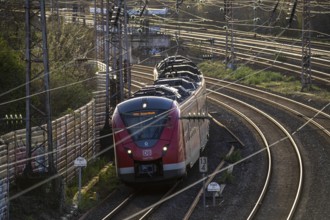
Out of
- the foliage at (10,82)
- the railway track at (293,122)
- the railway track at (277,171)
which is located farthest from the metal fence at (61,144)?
the railway track at (293,122)

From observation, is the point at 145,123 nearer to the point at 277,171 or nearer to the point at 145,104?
the point at 145,104

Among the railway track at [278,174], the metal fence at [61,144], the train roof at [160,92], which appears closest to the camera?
the metal fence at [61,144]

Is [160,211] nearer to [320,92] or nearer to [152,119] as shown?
[152,119]

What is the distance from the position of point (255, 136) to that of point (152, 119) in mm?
8936

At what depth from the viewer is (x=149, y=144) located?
62.2ft

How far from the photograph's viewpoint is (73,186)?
2095cm

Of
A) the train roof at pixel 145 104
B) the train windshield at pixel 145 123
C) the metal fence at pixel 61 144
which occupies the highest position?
the train roof at pixel 145 104

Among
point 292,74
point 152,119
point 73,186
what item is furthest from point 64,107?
point 292,74

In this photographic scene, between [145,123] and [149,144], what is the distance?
595 millimetres

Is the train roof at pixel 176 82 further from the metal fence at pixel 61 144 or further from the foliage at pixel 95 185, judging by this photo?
the foliage at pixel 95 185

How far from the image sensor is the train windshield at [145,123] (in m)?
19.1

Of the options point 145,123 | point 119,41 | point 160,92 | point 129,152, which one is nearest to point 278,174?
point 160,92

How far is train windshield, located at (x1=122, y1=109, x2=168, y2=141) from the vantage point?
62.7 feet

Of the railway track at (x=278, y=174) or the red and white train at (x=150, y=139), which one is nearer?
the railway track at (x=278, y=174)
